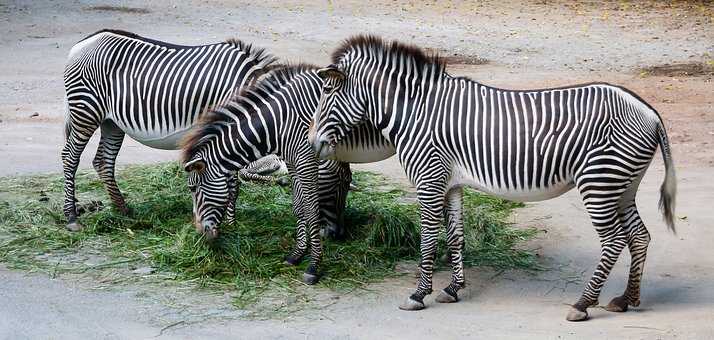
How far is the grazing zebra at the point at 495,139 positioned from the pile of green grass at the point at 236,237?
88 centimetres

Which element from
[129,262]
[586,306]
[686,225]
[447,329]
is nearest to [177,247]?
[129,262]

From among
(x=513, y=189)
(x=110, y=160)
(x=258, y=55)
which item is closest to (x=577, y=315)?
(x=513, y=189)

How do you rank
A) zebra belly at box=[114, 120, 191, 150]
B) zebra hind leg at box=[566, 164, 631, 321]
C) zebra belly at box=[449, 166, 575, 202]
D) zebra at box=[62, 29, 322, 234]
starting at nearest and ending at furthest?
zebra hind leg at box=[566, 164, 631, 321]
zebra belly at box=[449, 166, 575, 202]
zebra at box=[62, 29, 322, 234]
zebra belly at box=[114, 120, 191, 150]

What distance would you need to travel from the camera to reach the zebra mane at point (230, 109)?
699 cm

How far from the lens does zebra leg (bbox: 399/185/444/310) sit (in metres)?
6.50

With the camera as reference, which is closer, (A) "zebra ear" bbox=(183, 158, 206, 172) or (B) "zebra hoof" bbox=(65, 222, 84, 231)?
(A) "zebra ear" bbox=(183, 158, 206, 172)

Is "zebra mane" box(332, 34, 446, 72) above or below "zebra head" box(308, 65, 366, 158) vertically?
above

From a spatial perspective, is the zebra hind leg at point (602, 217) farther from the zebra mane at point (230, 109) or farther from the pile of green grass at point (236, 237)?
the zebra mane at point (230, 109)

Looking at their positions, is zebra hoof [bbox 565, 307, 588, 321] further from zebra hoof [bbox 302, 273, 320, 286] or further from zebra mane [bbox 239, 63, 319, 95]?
zebra mane [bbox 239, 63, 319, 95]

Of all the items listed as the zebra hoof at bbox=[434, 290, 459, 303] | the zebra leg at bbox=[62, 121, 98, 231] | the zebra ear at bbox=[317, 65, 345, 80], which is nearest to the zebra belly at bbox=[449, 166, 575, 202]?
the zebra hoof at bbox=[434, 290, 459, 303]

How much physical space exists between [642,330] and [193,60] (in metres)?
4.22

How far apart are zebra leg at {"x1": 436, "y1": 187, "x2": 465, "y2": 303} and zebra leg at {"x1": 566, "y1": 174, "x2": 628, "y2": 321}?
2.70 feet

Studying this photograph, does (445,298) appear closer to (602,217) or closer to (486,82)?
(602,217)

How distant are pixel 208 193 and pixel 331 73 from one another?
1257 mm
